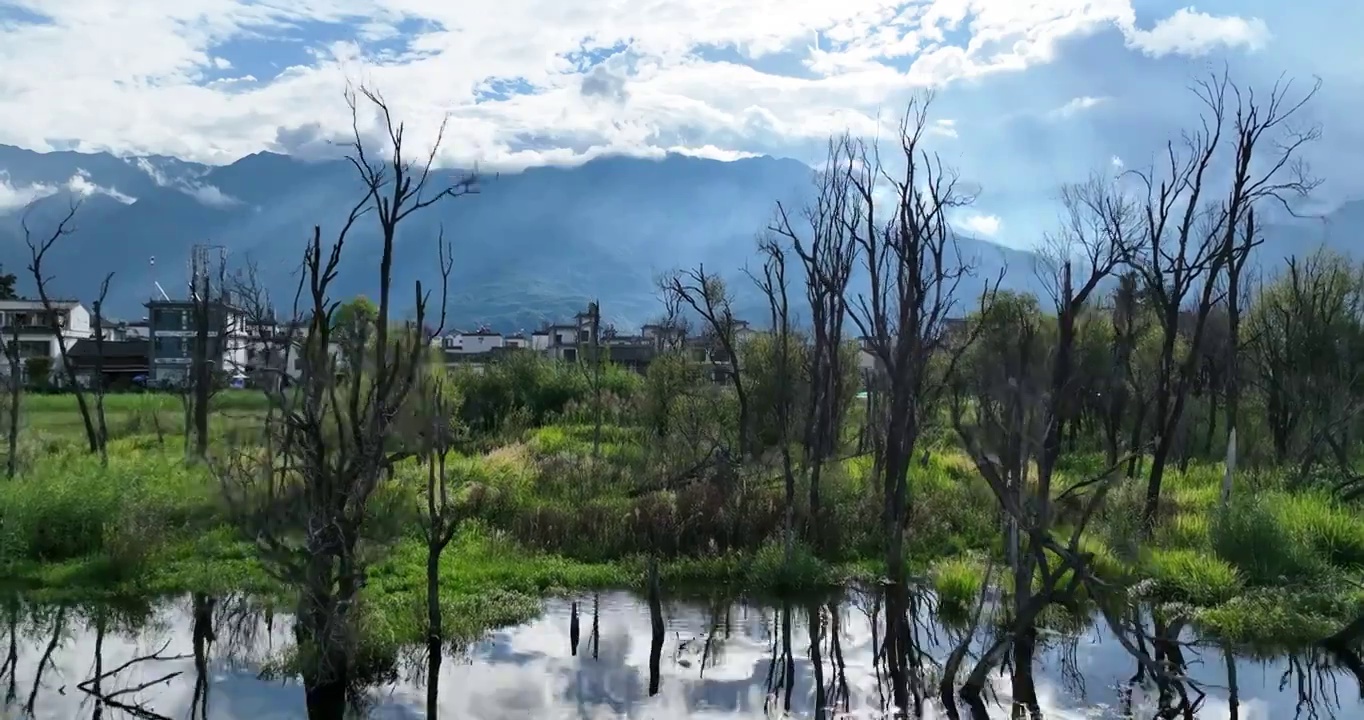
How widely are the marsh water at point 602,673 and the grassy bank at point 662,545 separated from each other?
3.40 feet

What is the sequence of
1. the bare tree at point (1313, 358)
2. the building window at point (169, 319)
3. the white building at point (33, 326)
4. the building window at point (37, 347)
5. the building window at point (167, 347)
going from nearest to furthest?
the bare tree at point (1313, 358) < the white building at point (33, 326) < the building window at point (37, 347) < the building window at point (169, 319) < the building window at point (167, 347)

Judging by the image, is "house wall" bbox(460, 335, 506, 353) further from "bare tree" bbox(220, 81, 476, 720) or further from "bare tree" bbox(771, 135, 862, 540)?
"bare tree" bbox(220, 81, 476, 720)

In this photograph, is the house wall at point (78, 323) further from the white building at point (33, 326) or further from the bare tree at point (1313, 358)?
the bare tree at point (1313, 358)

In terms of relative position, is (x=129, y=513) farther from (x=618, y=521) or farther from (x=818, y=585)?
(x=818, y=585)

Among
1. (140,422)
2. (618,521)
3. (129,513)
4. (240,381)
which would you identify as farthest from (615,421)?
(240,381)

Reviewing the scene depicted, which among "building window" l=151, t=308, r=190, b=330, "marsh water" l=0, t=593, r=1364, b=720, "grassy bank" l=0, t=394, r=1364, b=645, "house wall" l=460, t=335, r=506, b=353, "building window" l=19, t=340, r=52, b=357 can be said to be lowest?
"marsh water" l=0, t=593, r=1364, b=720

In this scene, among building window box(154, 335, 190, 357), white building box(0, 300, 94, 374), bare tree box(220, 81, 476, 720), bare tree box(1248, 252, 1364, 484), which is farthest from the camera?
building window box(154, 335, 190, 357)

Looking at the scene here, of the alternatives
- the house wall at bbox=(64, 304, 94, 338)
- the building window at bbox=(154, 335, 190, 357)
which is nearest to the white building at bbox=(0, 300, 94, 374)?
the house wall at bbox=(64, 304, 94, 338)

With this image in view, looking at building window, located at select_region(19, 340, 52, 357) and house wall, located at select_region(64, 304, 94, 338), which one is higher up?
house wall, located at select_region(64, 304, 94, 338)

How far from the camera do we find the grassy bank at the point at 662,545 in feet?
Result: 54.2

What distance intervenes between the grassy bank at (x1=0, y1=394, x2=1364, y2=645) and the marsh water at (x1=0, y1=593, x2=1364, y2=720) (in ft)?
3.40

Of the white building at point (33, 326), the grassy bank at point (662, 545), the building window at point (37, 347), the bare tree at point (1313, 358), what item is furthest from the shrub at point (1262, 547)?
the building window at point (37, 347)

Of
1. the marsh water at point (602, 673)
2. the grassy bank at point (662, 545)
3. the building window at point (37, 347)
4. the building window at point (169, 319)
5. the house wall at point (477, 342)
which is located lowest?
the marsh water at point (602, 673)

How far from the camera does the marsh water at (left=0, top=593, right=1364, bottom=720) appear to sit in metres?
12.5
